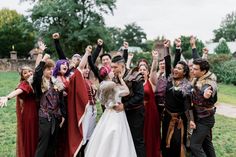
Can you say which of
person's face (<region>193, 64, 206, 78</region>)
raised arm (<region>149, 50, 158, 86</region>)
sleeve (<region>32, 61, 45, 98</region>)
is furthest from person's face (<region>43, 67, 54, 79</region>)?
person's face (<region>193, 64, 206, 78</region>)

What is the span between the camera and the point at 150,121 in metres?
6.06

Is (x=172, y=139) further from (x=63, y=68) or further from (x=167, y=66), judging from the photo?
(x=63, y=68)

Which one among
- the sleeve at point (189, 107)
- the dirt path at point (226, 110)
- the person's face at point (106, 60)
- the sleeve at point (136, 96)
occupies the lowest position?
the dirt path at point (226, 110)

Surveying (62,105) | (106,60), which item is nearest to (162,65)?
(106,60)

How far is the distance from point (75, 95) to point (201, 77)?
1.92m

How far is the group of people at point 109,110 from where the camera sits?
530cm

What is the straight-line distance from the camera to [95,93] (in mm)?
6086

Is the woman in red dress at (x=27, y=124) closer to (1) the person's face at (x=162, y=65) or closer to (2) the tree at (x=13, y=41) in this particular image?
(1) the person's face at (x=162, y=65)

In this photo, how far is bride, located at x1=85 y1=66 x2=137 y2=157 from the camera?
518cm

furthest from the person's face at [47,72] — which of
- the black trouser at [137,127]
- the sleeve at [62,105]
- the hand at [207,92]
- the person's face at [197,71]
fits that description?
the hand at [207,92]

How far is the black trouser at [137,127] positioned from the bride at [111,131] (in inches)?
3.8

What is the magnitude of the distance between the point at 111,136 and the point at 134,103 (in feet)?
1.93

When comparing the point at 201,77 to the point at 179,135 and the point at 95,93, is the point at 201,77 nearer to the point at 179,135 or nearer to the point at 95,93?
the point at 179,135

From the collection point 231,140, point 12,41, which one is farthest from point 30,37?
point 231,140
